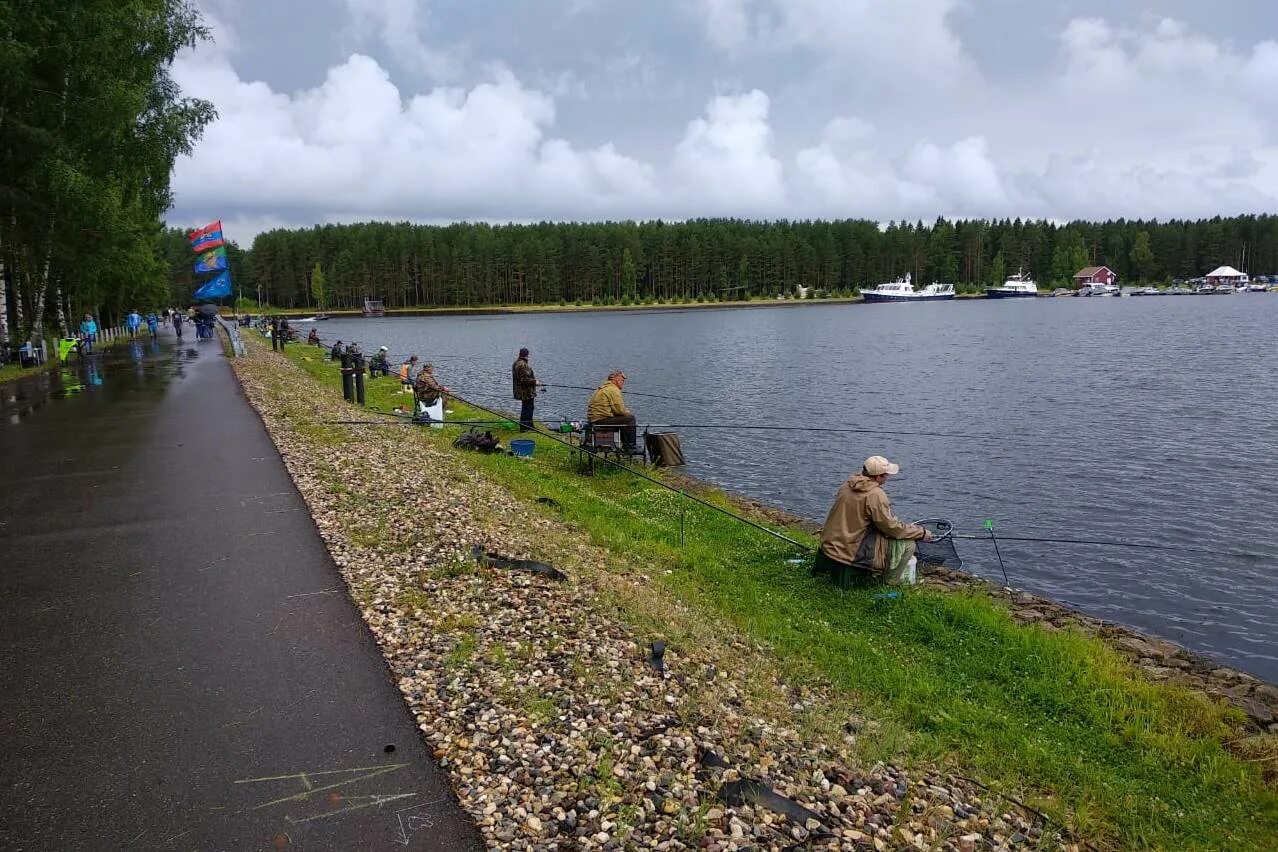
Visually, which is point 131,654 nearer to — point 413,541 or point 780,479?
point 413,541

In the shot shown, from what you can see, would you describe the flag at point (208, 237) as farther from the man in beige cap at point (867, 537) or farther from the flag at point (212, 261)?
the man in beige cap at point (867, 537)

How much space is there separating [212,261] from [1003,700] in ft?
182

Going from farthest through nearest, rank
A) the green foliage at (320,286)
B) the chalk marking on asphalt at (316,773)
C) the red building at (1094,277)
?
the red building at (1094,277) → the green foliage at (320,286) → the chalk marking on asphalt at (316,773)

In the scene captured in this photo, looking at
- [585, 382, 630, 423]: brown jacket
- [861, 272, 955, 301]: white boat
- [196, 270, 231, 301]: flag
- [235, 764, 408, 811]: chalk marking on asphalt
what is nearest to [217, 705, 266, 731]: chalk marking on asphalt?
[235, 764, 408, 811]: chalk marking on asphalt

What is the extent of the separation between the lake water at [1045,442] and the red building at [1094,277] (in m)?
126

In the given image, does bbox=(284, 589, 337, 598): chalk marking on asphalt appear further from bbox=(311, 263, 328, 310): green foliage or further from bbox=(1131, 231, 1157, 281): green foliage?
bbox=(1131, 231, 1157, 281): green foliage

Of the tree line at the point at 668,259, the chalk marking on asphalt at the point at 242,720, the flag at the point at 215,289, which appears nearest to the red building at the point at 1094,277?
the tree line at the point at 668,259

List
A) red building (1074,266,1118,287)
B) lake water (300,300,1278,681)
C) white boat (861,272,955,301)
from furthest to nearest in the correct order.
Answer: red building (1074,266,1118,287) → white boat (861,272,955,301) → lake water (300,300,1278,681)

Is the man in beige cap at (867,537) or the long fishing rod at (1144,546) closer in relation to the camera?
the man in beige cap at (867,537)

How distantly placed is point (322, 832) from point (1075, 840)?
487 centimetres

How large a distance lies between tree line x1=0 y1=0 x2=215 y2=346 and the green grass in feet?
72.3

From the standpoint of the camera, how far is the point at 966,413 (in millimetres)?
28875

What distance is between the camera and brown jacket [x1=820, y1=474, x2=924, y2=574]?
392 inches

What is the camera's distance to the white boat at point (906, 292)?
6358 inches
